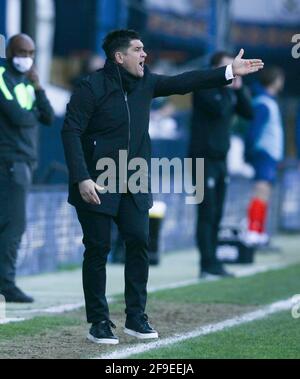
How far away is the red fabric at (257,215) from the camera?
16.4m

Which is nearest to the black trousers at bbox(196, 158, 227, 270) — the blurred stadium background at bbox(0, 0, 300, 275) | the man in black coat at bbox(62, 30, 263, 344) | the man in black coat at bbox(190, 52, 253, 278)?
the man in black coat at bbox(190, 52, 253, 278)

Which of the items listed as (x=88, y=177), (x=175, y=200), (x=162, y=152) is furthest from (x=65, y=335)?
(x=162, y=152)

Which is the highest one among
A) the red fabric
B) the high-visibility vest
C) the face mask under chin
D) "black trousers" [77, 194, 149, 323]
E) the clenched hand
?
Answer: the face mask under chin

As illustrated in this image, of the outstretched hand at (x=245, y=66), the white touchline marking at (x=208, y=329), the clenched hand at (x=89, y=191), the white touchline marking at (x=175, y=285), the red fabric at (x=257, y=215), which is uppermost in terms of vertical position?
the outstretched hand at (x=245, y=66)

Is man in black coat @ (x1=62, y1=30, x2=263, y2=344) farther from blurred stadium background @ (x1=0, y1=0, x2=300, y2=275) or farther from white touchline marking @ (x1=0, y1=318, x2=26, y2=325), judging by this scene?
blurred stadium background @ (x1=0, y1=0, x2=300, y2=275)

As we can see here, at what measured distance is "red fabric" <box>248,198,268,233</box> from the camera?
16.4 meters

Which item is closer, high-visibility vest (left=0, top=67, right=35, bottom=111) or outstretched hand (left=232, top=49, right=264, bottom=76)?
outstretched hand (left=232, top=49, right=264, bottom=76)

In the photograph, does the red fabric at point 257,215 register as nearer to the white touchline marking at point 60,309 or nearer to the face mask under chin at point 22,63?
the white touchline marking at point 60,309

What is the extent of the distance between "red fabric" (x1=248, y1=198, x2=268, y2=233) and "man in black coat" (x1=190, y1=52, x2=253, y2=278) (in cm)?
305

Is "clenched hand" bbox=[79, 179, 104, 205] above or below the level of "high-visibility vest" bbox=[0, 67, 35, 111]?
below

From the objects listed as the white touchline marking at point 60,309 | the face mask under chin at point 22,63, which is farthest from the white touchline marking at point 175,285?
the face mask under chin at point 22,63

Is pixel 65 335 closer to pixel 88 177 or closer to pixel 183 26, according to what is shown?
pixel 88 177

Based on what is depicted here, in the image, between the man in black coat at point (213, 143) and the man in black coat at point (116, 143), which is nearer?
the man in black coat at point (116, 143)

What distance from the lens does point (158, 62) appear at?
25250mm
